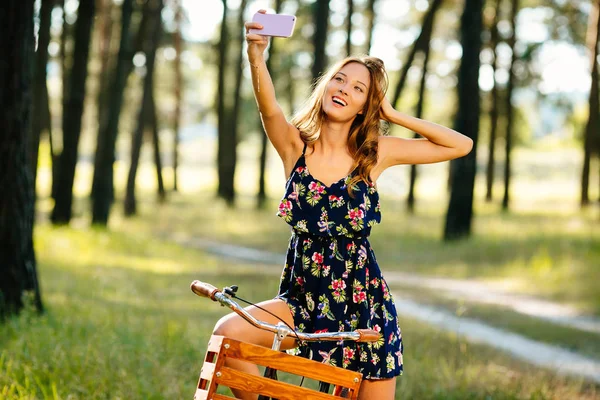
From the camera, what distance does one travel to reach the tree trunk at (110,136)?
22734 millimetres

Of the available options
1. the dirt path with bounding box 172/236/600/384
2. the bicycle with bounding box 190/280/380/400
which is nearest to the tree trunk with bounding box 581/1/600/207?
the dirt path with bounding box 172/236/600/384

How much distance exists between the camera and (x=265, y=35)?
4375 mm

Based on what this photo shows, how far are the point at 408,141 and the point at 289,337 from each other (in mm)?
1413

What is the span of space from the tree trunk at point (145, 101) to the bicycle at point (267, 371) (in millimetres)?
24629

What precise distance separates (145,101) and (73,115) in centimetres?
914

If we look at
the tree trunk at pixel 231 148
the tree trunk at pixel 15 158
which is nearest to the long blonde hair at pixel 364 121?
the tree trunk at pixel 15 158

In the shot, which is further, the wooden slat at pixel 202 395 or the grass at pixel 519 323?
the grass at pixel 519 323

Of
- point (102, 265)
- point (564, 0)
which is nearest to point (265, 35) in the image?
point (102, 265)

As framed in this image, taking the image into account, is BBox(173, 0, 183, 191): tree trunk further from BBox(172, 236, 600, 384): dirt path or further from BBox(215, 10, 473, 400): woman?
BBox(215, 10, 473, 400): woman

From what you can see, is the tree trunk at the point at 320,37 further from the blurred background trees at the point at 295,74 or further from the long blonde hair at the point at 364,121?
the long blonde hair at the point at 364,121

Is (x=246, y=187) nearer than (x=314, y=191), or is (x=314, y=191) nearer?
(x=314, y=191)

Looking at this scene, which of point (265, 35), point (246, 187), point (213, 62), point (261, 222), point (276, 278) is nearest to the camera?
point (265, 35)

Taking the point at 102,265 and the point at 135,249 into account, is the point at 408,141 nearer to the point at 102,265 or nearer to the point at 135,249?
the point at 102,265

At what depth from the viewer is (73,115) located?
2041cm
